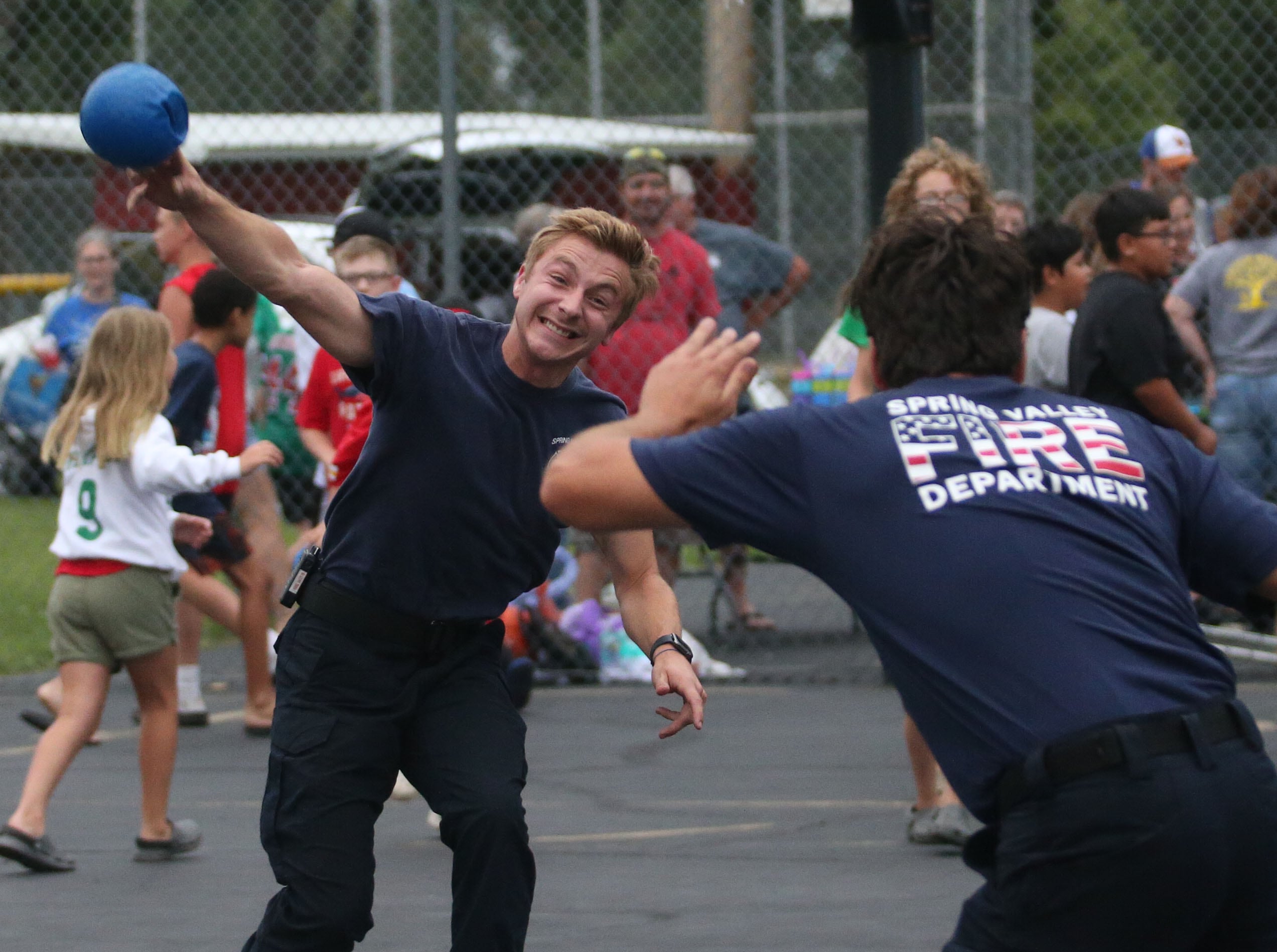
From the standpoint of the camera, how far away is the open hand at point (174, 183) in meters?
3.35

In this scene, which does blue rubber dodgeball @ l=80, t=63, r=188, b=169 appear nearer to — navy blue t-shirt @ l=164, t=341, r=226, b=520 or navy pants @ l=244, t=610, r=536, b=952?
navy pants @ l=244, t=610, r=536, b=952

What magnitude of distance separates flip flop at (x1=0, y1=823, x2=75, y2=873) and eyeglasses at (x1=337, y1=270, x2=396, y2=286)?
87.8 inches

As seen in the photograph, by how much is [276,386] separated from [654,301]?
5.85 ft

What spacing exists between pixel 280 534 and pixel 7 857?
287 centimetres

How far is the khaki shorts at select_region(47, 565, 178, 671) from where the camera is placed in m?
5.67

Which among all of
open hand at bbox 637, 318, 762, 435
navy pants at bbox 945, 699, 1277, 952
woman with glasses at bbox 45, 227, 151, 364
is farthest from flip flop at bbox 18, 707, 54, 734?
navy pants at bbox 945, 699, 1277, 952

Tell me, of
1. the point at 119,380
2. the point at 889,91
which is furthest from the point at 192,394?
the point at 889,91

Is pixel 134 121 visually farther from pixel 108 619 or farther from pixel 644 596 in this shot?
pixel 108 619

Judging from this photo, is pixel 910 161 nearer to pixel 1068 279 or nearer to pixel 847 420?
pixel 1068 279

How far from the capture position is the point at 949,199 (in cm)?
563

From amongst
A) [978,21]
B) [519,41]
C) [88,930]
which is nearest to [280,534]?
[88,930]

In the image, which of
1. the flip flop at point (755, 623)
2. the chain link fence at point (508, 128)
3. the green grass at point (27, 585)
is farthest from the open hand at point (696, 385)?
the green grass at point (27, 585)

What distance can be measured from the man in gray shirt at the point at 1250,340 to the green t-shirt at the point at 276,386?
4.21 meters

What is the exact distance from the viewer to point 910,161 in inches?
229
